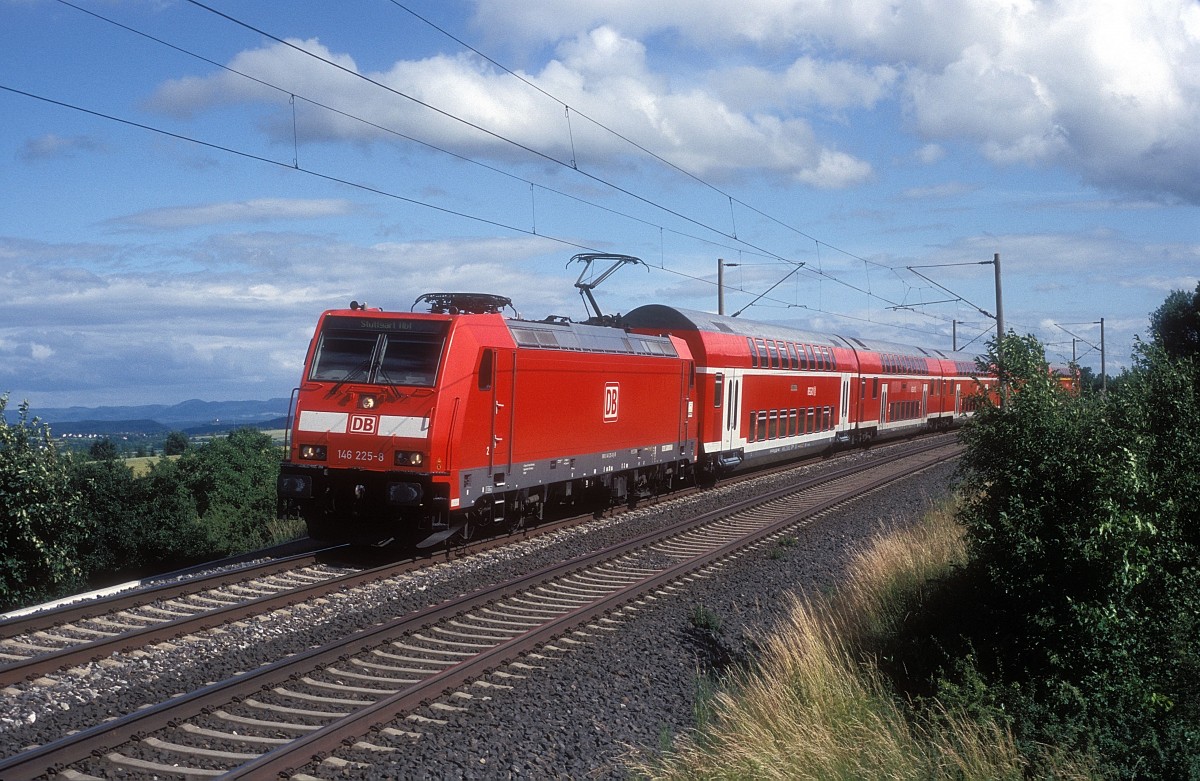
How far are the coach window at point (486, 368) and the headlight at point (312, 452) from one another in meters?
2.29

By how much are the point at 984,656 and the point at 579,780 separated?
14.1 feet

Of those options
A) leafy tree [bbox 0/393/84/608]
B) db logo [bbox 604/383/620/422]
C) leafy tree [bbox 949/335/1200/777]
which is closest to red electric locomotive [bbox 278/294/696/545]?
db logo [bbox 604/383/620/422]

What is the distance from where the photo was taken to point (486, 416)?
1419 cm

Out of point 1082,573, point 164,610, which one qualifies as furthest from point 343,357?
point 1082,573

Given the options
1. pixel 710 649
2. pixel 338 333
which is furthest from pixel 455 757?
pixel 338 333

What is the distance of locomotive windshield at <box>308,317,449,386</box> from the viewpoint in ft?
44.7

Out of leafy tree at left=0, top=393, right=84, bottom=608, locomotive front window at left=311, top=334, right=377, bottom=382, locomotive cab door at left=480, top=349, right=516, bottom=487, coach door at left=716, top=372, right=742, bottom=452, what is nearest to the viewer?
locomotive front window at left=311, top=334, right=377, bottom=382

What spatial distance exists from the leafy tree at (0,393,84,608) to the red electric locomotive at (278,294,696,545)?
6001mm

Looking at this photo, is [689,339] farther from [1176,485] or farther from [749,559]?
[1176,485]

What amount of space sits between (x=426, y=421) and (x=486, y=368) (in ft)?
4.23

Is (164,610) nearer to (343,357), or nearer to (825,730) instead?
(343,357)

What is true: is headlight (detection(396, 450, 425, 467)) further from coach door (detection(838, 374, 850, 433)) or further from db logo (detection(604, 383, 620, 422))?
coach door (detection(838, 374, 850, 433))

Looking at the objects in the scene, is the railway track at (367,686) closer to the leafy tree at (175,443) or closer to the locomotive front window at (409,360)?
the locomotive front window at (409,360)

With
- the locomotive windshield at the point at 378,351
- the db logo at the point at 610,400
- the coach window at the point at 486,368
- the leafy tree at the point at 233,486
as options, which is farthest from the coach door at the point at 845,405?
the locomotive windshield at the point at 378,351
